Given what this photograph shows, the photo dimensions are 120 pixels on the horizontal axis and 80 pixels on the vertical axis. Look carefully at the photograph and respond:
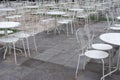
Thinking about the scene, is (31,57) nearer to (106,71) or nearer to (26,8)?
(106,71)

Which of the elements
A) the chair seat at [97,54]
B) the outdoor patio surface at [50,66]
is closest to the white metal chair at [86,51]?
the chair seat at [97,54]

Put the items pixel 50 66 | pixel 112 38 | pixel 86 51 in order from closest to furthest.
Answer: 1. pixel 112 38
2. pixel 86 51
3. pixel 50 66

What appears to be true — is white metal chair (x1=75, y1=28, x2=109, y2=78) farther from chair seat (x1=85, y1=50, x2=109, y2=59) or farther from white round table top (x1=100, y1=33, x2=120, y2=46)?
white round table top (x1=100, y1=33, x2=120, y2=46)

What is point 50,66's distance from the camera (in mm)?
3541

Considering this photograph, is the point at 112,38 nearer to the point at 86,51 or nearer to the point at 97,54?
the point at 97,54

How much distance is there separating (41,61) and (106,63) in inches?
51.3

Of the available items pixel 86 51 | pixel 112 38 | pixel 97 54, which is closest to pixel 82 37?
pixel 86 51

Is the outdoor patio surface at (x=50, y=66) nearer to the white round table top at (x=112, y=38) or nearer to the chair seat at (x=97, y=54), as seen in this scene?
the chair seat at (x=97, y=54)

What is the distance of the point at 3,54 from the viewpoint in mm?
4129

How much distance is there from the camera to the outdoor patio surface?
3.14m

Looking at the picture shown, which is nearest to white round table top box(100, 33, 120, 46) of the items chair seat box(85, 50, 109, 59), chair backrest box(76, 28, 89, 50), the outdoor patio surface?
chair seat box(85, 50, 109, 59)

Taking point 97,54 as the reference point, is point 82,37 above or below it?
above

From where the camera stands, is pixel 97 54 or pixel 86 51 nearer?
pixel 97 54

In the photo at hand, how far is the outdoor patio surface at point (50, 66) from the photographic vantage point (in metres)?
3.14
